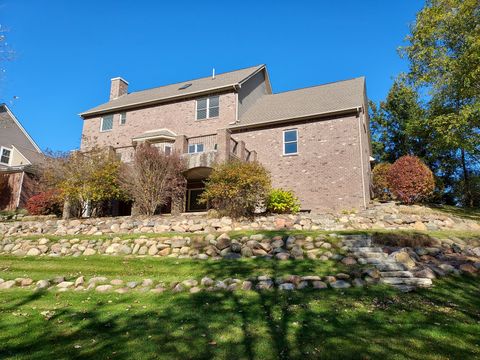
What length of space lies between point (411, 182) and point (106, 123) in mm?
20351

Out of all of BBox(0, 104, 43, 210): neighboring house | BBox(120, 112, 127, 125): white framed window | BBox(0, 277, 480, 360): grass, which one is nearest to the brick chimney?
BBox(120, 112, 127, 125): white framed window

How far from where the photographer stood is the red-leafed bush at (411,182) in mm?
17016

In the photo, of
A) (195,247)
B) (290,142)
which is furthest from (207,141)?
(195,247)

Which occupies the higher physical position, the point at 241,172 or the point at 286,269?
the point at 241,172

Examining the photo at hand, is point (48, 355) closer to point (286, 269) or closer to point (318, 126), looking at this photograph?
point (286, 269)

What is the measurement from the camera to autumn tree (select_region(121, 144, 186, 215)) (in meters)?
15.9

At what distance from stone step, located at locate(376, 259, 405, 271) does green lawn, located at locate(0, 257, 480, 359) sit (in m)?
0.99

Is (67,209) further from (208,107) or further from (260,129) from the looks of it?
(260,129)

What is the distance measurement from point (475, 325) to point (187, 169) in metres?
13.9

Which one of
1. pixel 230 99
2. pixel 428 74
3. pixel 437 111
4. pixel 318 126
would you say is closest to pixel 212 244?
pixel 318 126

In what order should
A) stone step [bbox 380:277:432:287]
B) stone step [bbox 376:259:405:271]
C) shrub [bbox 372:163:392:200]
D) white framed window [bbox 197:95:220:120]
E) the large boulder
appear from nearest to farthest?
1. stone step [bbox 380:277:432:287]
2. stone step [bbox 376:259:405:271]
3. the large boulder
4. shrub [bbox 372:163:392:200]
5. white framed window [bbox 197:95:220:120]

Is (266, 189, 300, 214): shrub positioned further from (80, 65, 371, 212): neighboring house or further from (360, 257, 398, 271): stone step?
(360, 257, 398, 271): stone step

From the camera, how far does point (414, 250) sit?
31.8 feet

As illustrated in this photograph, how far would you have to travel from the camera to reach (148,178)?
51.9ft
